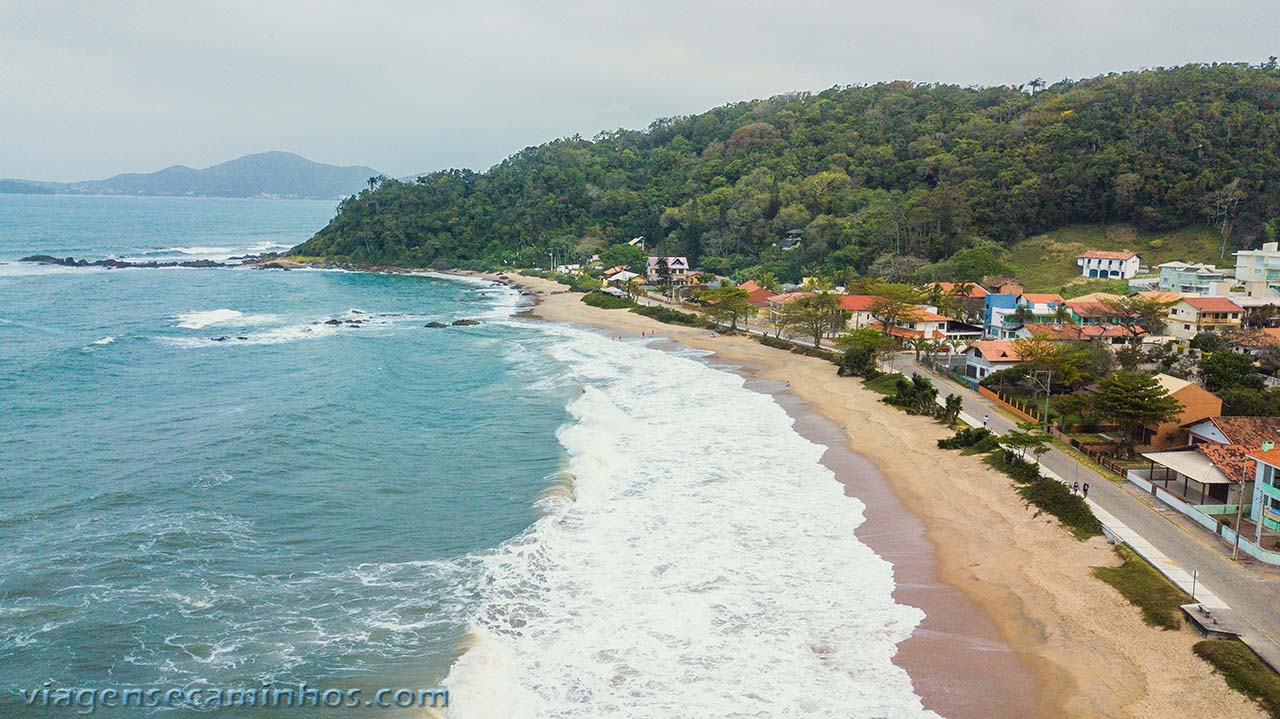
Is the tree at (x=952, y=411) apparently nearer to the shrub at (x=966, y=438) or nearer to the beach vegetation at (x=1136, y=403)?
the shrub at (x=966, y=438)

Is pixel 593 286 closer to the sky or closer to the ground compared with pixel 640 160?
closer to the ground

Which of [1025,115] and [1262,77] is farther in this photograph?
[1025,115]

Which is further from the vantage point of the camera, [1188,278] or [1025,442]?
[1188,278]

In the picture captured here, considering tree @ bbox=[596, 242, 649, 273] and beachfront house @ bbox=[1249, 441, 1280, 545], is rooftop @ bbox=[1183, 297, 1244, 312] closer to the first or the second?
beachfront house @ bbox=[1249, 441, 1280, 545]

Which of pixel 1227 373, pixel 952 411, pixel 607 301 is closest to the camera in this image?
pixel 952 411

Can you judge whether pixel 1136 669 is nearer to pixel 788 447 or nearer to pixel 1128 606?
pixel 1128 606

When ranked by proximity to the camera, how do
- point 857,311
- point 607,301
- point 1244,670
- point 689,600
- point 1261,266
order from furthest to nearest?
point 607,301
point 857,311
point 1261,266
point 689,600
point 1244,670

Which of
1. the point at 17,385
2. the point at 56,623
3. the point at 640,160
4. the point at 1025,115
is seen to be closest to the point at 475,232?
the point at 640,160

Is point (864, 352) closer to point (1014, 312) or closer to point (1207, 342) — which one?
point (1014, 312)

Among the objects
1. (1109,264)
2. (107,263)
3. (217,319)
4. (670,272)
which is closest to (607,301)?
(670,272)
